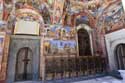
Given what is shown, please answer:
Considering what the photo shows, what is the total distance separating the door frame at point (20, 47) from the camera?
5367mm

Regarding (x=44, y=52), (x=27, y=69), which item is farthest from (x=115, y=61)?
(x=27, y=69)

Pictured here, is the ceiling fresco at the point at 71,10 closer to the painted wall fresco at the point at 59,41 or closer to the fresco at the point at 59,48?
the painted wall fresco at the point at 59,41

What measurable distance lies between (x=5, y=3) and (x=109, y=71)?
25.0 feet

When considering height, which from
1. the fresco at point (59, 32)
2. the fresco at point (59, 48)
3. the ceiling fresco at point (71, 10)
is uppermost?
the ceiling fresco at point (71, 10)

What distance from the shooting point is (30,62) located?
5.97 meters

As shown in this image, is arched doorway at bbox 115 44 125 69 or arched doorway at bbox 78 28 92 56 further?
arched doorway at bbox 78 28 92 56

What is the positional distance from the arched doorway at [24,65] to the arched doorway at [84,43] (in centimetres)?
339

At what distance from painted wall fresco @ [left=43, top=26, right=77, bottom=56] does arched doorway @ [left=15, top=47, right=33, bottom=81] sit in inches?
40.9

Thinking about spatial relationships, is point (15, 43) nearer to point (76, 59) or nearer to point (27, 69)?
point (27, 69)

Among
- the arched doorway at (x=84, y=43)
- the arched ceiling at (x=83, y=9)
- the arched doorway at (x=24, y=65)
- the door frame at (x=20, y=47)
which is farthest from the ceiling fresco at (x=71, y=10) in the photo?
the arched doorway at (x=24, y=65)

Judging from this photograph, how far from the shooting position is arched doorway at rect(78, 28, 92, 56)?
7168 mm

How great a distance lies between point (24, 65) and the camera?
582cm

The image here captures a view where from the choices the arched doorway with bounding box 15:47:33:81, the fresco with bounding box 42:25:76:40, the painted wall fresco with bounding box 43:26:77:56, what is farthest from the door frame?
the fresco with bounding box 42:25:76:40

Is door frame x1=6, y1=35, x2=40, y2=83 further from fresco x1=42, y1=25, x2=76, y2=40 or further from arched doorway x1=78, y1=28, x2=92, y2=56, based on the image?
arched doorway x1=78, y1=28, x2=92, y2=56
